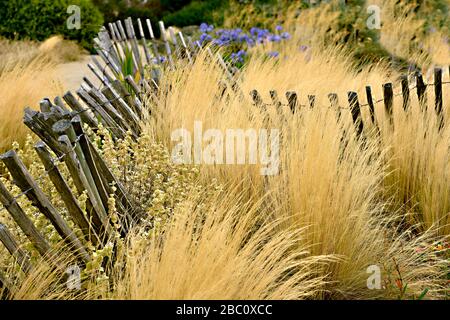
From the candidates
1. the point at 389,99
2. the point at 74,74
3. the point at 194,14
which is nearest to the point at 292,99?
the point at 389,99

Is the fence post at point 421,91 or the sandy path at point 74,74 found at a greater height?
the fence post at point 421,91

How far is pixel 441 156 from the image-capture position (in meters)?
3.24

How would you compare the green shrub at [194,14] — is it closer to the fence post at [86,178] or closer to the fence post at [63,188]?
the fence post at [86,178]

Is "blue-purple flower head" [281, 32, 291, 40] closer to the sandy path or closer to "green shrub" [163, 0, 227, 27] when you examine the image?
the sandy path

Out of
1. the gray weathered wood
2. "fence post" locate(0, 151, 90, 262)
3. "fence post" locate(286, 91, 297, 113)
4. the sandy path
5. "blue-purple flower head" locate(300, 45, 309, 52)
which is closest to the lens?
"fence post" locate(0, 151, 90, 262)

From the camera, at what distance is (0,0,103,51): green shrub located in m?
10.9

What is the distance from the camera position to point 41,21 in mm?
10945

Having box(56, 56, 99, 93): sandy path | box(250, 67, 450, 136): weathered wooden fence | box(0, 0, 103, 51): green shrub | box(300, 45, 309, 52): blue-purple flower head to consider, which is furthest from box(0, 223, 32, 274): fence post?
box(0, 0, 103, 51): green shrub

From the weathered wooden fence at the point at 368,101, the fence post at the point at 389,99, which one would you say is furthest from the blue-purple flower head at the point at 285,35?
the fence post at the point at 389,99

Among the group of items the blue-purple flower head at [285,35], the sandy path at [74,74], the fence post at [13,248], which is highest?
the blue-purple flower head at [285,35]

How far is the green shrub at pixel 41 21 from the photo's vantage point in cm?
1092

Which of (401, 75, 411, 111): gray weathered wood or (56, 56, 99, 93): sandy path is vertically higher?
(401, 75, 411, 111): gray weathered wood

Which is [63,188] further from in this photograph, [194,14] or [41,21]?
[194,14]

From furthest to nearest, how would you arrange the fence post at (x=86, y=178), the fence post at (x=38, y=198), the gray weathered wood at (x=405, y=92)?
the gray weathered wood at (x=405, y=92)
the fence post at (x=86, y=178)
the fence post at (x=38, y=198)
